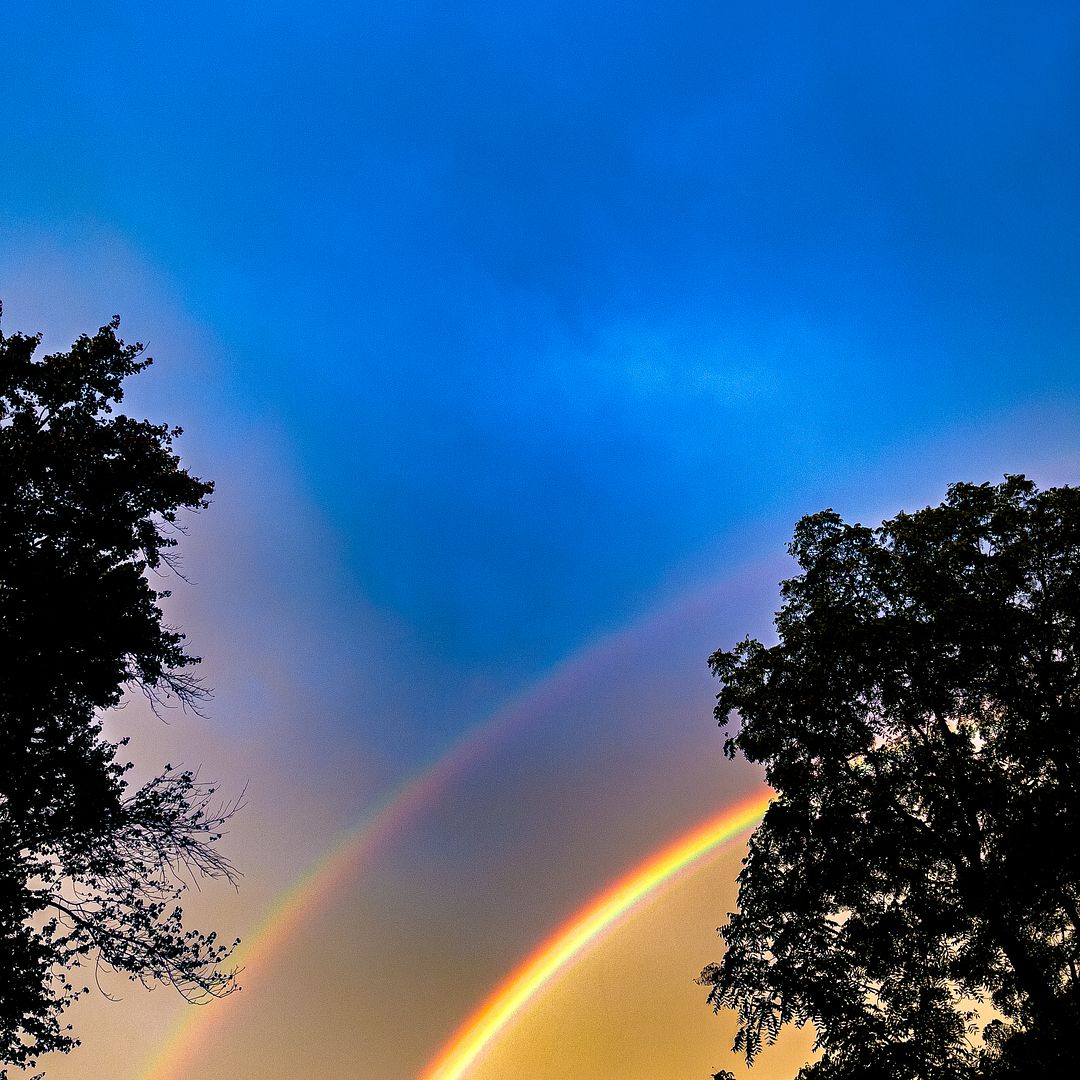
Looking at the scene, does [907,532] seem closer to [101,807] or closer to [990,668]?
[990,668]

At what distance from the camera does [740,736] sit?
16859mm

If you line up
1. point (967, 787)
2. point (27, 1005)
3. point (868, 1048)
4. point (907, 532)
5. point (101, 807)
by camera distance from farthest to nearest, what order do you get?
point (907, 532) → point (967, 787) → point (868, 1048) → point (101, 807) → point (27, 1005)

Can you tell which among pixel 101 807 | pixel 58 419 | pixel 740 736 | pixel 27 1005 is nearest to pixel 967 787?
pixel 740 736

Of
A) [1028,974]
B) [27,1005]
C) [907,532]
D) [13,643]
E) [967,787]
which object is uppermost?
[13,643]

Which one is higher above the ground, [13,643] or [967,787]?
[13,643]

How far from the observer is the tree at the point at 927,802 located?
42.2ft

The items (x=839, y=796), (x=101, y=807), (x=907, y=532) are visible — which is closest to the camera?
(x=101, y=807)

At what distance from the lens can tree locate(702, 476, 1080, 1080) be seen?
506 inches

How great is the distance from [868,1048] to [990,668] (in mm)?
7313

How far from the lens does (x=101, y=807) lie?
1174cm

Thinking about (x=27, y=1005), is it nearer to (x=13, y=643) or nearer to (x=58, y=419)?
(x=13, y=643)

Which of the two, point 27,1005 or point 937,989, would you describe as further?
point 937,989

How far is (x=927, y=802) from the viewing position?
46.6ft

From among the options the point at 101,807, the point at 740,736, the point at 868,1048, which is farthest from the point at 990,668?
the point at 101,807
